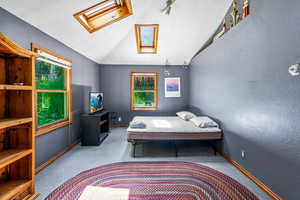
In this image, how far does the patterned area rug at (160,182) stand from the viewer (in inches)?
71.9

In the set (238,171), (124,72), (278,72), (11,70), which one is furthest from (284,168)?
(124,72)

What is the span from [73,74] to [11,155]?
2306 mm

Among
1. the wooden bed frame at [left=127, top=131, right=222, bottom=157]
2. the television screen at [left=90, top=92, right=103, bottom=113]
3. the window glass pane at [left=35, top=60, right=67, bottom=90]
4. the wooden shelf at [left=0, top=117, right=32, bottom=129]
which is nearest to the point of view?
the wooden shelf at [left=0, top=117, right=32, bottom=129]

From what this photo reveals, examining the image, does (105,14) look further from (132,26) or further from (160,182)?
(160,182)

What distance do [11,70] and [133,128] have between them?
6.85 ft

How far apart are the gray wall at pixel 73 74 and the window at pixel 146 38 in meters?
1.66

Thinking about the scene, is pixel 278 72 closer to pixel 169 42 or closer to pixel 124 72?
pixel 169 42

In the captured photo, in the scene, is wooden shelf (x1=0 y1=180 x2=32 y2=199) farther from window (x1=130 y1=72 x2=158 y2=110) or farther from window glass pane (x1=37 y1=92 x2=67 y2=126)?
window (x1=130 y1=72 x2=158 y2=110)

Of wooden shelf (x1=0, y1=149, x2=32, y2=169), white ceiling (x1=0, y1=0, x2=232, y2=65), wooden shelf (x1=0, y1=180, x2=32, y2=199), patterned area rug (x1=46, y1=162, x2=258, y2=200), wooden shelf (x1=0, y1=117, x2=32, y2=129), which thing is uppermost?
white ceiling (x1=0, y1=0, x2=232, y2=65)

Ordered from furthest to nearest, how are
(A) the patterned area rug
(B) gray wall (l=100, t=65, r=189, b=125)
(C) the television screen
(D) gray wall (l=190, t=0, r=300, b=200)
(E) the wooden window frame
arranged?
(B) gray wall (l=100, t=65, r=189, b=125) → (C) the television screen → (E) the wooden window frame → (A) the patterned area rug → (D) gray wall (l=190, t=0, r=300, b=200)

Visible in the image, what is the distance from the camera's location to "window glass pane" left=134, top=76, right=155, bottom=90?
5.45 m

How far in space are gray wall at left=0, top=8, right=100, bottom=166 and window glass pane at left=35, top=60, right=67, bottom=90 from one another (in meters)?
0.31

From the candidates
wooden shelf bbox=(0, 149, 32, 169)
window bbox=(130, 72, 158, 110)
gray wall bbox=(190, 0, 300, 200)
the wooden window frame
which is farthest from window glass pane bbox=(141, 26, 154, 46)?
wooden shelf bbox=(0, 149, 32, 169)

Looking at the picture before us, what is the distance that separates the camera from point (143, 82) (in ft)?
17.9
